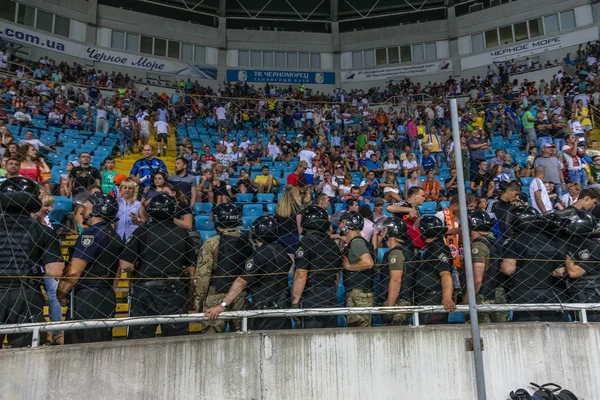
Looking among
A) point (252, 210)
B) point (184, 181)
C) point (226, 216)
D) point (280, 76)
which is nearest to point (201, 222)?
point (184, 181)

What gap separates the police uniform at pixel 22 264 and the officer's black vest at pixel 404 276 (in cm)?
289

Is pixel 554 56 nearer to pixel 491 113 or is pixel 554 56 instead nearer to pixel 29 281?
pixel 491 113

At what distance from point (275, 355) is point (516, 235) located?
273 centimetres

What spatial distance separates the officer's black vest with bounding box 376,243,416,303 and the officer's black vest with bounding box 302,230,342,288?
20.4 inches

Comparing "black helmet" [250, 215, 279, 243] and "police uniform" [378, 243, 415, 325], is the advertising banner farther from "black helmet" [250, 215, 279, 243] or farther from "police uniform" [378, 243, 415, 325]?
"police uniform" [378, 243, 415, 325]

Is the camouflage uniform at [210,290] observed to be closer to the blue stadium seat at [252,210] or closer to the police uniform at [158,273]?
the police uniform at [158,273]

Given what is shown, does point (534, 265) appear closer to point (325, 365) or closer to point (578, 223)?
point (578, 223)

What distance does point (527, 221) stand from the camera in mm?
4457

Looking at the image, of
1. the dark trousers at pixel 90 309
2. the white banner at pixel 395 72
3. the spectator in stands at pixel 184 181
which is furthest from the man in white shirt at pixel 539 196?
the white banner at pixel 395 72

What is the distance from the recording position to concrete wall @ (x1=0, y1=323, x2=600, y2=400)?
3.28 metres

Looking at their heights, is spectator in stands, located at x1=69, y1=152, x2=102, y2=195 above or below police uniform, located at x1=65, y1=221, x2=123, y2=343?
above

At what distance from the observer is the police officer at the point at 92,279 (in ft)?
12.1

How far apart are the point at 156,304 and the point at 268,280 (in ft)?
3.25

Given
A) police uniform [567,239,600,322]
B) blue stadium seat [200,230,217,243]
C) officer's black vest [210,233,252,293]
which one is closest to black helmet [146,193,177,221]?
officer's black vest [210,233,252,293]
